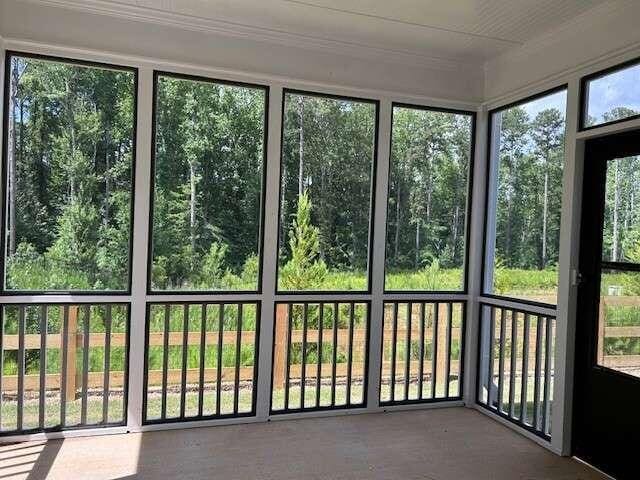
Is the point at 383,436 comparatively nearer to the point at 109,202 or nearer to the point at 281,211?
the point at 281,211

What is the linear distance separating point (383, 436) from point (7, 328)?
2.49 meters

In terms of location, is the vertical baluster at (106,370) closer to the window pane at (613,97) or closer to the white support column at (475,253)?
the white support column at (475,253)

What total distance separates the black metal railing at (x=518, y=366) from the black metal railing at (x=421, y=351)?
21 cm

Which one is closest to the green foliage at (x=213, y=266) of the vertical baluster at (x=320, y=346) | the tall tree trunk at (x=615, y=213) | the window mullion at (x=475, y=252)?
the vertical baluster at (x=320, y=346)

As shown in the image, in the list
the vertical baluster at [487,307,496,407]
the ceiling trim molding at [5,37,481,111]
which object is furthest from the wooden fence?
the ceiling trim molding at [5,37,481,111]

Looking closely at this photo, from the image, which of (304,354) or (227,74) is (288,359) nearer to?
(304,354)

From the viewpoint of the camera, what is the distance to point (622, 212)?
9.54ft

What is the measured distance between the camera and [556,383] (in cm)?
325

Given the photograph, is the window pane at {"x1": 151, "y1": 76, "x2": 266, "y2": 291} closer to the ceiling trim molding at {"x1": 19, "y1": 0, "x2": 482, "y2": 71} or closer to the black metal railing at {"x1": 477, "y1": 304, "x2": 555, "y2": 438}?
the ceiling trim molding at {"x1": 19, "y1": 0, "x2": 482, "y2": 71}

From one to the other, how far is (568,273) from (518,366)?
3.15 ft

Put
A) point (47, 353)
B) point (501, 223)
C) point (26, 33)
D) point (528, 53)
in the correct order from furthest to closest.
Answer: point (501, 223)
point (528, 53)
point (47, 353)
point (26, 33)

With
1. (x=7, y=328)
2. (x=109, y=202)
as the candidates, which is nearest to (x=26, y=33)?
(x=109, y=202)

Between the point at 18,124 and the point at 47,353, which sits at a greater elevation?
the point at 18,124

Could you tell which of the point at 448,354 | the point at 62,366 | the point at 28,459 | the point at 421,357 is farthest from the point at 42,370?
the point at 448,354
